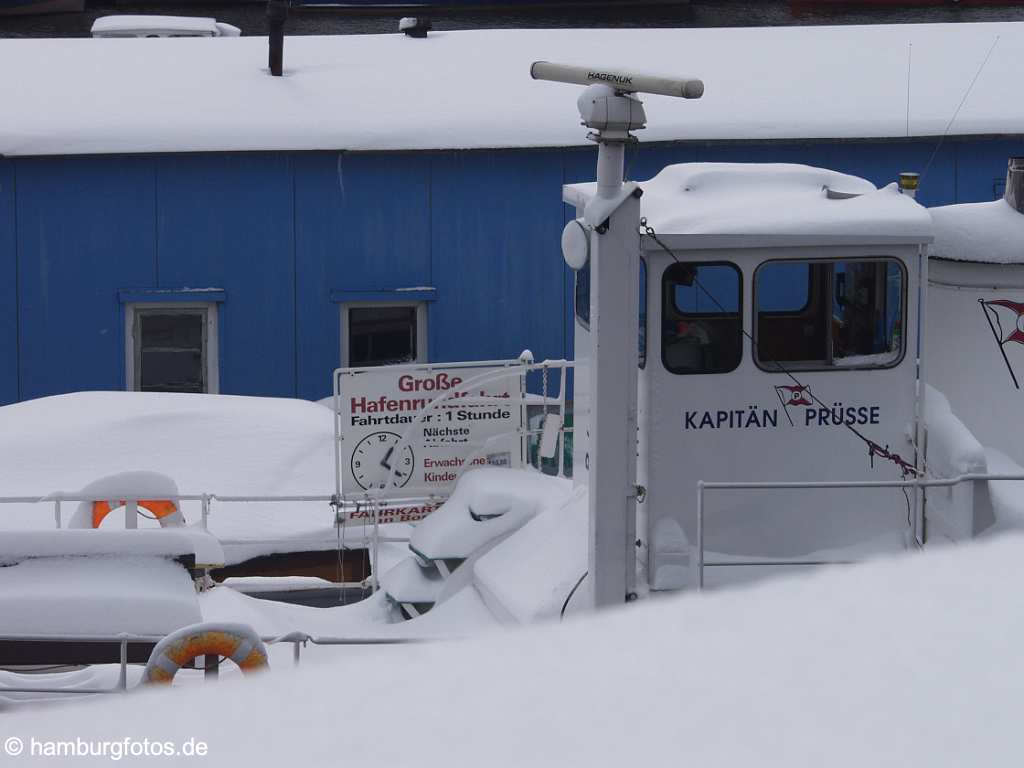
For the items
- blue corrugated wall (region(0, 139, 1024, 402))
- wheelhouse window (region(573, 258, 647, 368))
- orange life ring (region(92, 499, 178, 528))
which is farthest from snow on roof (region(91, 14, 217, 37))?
wheelhouse window (region(573, 258, 647, 368))

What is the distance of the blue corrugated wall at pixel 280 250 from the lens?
53.0ft

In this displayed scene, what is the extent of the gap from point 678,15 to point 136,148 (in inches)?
666

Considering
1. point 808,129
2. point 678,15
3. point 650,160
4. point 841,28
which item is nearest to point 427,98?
point 650,160

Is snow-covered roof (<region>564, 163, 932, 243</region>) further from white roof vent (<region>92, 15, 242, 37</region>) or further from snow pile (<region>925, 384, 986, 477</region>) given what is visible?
white roof vent (<region>92, 15, 242, 37</region>)

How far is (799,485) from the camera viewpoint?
26.0 ft

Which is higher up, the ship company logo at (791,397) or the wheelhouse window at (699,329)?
the wheelhouse window at (699,329)

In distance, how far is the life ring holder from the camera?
7008 mm

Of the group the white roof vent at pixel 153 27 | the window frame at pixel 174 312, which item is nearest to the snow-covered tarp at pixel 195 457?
the window frame at pixel 174 312

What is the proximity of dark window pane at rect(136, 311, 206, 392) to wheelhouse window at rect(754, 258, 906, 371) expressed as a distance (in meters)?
→ 8.92

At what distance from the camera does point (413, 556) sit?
10.6m

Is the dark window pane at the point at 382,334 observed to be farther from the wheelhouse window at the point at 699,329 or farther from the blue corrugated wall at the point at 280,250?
the wheelhouse window at the point at 699,329

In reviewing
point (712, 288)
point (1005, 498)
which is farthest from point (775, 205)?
point (1005, 498)

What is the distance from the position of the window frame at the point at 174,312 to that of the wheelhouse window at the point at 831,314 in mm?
8705

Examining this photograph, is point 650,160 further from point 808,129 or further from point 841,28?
point 841,28
